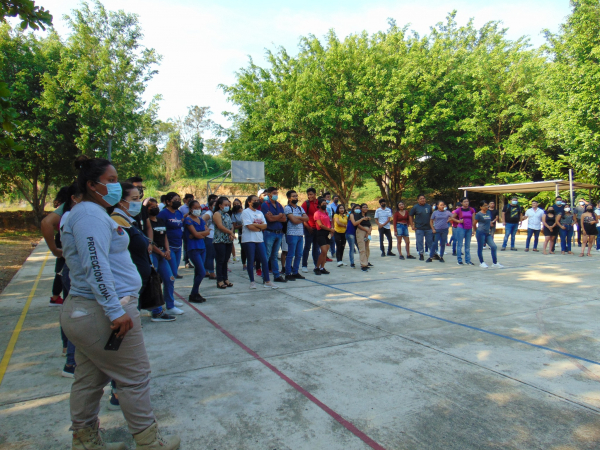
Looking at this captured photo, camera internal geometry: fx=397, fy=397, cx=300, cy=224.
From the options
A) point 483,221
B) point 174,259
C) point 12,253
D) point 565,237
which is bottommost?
point 12,253

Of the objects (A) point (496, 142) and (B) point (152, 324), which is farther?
(A) point (496, 142)

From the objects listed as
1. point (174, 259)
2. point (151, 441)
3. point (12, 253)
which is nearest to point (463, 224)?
point (174, 259)

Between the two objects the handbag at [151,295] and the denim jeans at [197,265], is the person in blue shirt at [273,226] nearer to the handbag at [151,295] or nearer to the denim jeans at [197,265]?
the denim jeans at [197,265]

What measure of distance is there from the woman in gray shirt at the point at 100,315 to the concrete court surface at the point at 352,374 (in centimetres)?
47

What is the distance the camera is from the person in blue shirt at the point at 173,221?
5871 mm

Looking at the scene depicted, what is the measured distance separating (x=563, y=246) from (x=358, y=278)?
27.3ft

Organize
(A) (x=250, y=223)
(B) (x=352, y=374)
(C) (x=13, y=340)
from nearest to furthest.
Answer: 1. (B) (x=352, y=374)
2. (C) (x=13, y=340)
3. (A) (x=250, y=223)

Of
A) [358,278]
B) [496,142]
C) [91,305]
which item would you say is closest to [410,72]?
[496,142]

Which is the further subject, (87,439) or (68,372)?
(68,372)

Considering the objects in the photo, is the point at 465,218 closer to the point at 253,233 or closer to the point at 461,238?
the point at 461,238

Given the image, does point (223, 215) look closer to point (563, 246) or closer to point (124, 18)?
point (563, 246)

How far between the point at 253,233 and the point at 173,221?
5.00 feet

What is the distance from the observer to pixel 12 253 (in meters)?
14.6

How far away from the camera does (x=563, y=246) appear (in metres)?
12.5
